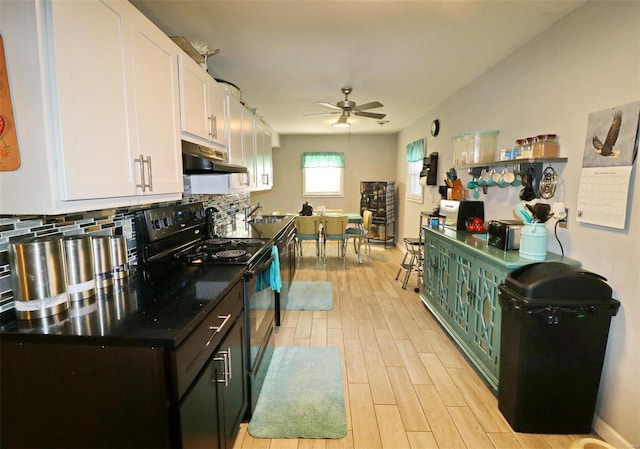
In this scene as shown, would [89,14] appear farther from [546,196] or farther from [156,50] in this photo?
[546,196]

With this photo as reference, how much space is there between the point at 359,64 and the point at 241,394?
2776 millimetres

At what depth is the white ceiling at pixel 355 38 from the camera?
6.31 ft

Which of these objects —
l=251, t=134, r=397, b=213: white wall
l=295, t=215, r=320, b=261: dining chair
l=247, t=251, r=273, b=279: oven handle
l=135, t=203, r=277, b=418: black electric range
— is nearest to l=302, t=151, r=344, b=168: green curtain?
l=251, t=134, r=397, b=213: white wall

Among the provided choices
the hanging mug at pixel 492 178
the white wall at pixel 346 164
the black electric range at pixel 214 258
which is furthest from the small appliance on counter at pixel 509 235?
the white wall at pixel 346 164

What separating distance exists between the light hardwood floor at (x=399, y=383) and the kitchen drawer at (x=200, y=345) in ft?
2.51

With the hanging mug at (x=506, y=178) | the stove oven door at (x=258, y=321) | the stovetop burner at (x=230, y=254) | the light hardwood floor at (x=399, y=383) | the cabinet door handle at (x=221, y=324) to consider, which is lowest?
the light hardwood floor at (x=399, y=383)

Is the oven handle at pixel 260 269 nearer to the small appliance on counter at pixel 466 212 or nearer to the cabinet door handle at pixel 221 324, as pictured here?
the cabinet door handle at pixel 221 324

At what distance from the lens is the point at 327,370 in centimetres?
229

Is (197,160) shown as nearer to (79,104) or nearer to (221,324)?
(79,104)

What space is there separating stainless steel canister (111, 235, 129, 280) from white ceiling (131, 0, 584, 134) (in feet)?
4.81

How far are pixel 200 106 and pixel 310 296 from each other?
247 cm

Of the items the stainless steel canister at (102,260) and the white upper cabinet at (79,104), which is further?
the stainless steel canister at (102,260)

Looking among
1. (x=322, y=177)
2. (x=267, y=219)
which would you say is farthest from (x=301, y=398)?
(x=322, y=177)

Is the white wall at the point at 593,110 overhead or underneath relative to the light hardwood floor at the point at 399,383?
overhead
